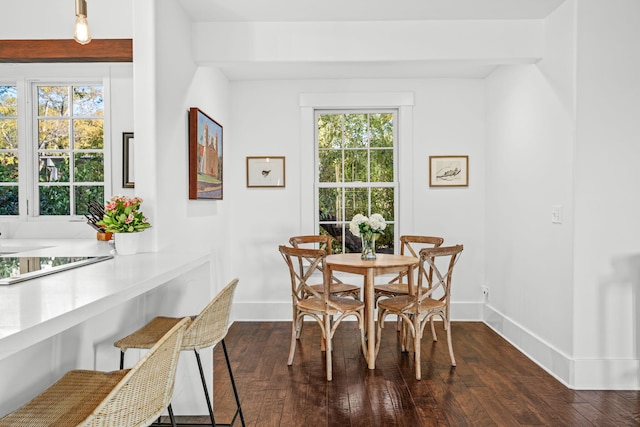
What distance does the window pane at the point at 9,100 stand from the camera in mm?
4047

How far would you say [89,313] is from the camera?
134cm

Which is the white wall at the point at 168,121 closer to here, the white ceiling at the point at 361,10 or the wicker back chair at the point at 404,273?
the white ceiling at the point at 361,10

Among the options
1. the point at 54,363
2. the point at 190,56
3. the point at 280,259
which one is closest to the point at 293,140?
the point at 280,259

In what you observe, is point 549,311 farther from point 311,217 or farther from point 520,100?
point 311,217

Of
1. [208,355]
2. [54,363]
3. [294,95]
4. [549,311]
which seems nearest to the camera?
[54,363]

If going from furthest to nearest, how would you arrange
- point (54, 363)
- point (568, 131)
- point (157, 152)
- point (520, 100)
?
point (520, 100)
point (568, 131)
point (157, 152)
point (54, 363)

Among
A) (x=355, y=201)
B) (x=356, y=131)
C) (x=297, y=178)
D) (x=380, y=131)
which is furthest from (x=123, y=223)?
(x=380, y=131)

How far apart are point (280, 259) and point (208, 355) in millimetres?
2343

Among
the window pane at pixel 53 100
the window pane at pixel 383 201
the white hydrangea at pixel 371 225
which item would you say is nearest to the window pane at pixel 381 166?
the window pane at pixel 383 201

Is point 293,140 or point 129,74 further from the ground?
point 129,74

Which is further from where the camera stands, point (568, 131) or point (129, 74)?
point (129, 74)

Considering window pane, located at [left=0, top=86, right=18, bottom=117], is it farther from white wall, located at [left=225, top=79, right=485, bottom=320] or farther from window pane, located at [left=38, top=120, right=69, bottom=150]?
white wall, located at [left=225, top=79, right=485, bottom=320]

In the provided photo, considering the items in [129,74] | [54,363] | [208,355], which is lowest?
[208,355]

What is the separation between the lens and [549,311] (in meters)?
3.37
